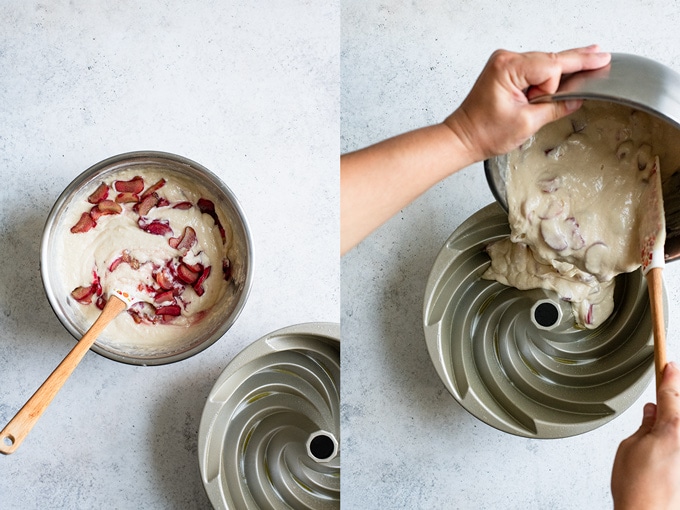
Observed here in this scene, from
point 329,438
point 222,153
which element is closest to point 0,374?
point 222,153

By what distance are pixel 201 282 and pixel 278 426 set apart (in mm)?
252

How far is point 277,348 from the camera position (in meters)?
0.58

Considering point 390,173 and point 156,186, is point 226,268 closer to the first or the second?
point 156,186

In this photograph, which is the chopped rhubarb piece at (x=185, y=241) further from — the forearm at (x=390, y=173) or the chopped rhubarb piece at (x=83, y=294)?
the forearm at (x=390, y=173)

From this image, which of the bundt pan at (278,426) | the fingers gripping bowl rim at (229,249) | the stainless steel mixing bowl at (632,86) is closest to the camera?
the stainless steel mixing bowl at (632,86)

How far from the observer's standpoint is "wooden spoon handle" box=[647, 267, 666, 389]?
17.7 inches

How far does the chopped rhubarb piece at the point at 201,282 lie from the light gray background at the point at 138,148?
0.17 feet

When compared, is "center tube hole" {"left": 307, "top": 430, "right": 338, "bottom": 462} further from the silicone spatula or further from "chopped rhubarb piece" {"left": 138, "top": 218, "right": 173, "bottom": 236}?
"chopped rhubarb piece" {"left": 138, "top": 218, "right": 173, "bottom": 236}

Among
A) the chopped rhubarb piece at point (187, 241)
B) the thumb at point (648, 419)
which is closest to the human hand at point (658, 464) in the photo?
the thumb at point (648, 419)

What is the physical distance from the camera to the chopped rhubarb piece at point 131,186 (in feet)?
2.38

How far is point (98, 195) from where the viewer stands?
2.37 feet

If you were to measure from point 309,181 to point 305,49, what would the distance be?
14 centimetres

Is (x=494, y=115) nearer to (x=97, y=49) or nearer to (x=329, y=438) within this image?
(x=329, y=438)

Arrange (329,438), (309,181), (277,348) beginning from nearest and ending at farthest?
(329,438) → (277,348) → (309,181)
